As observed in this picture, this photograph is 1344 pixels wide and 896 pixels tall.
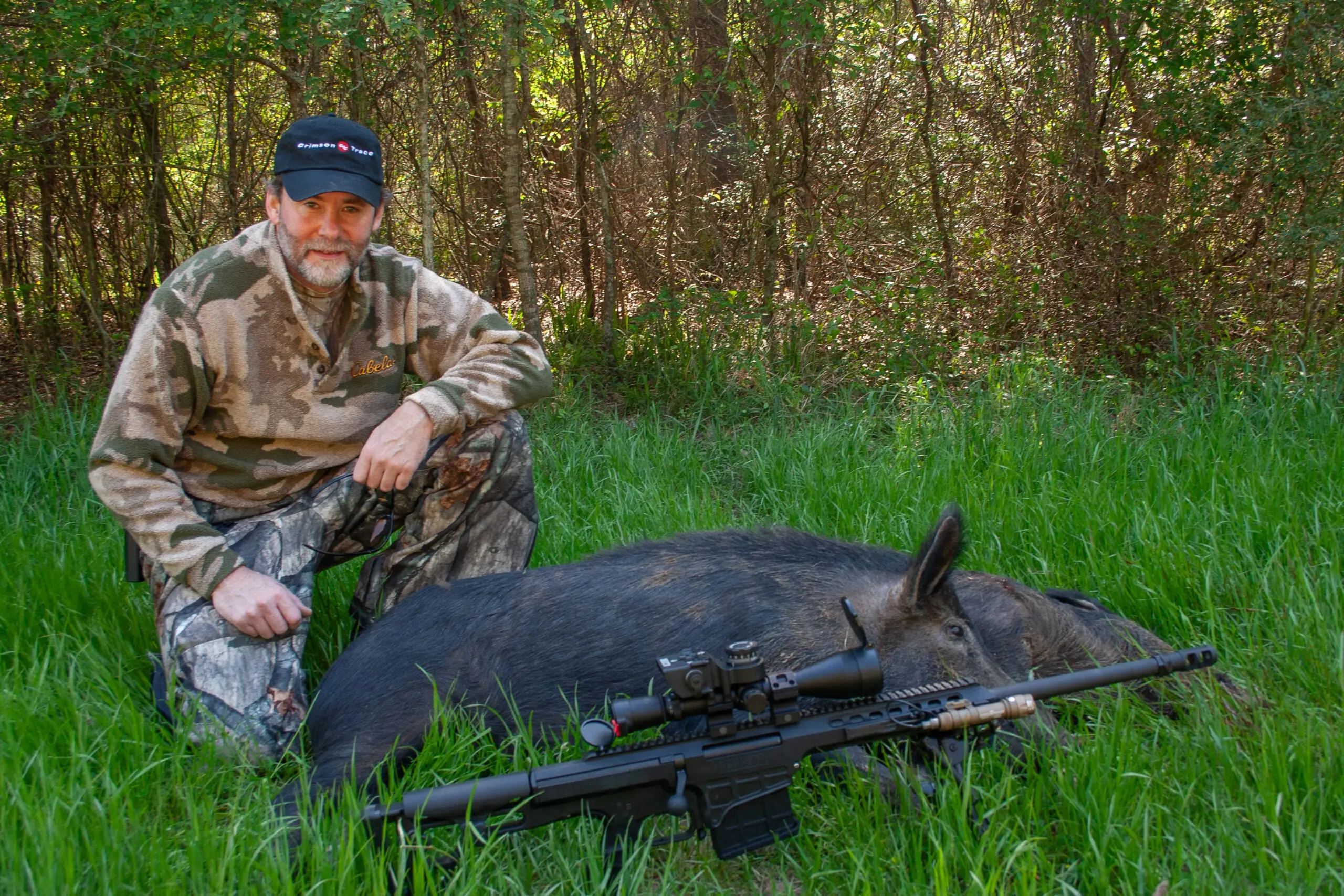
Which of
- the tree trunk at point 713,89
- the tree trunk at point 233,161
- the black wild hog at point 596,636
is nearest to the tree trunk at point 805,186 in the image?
the tree trunk at point 713,89

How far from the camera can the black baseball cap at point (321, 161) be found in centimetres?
325

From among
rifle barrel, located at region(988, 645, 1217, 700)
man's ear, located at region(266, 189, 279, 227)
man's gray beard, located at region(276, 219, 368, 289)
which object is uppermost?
man's ear, located at region(266, 189, 279, 227)

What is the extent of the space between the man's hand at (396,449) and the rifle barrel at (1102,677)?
1.90m

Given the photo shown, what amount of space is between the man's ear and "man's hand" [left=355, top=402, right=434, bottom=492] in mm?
739

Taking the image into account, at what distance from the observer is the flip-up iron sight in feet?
7.27

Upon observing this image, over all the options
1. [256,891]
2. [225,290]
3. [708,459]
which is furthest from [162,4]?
[256,891]

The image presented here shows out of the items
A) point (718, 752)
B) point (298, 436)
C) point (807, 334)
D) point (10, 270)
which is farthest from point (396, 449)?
point (10, 270)

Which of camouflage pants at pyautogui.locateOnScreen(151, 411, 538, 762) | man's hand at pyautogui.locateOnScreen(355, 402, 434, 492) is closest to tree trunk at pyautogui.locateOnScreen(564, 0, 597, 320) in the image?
camouflage pants at pyautogui.locateOnScreen(151, 411, 538, 762)

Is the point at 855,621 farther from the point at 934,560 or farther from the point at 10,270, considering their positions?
the point at 10,270

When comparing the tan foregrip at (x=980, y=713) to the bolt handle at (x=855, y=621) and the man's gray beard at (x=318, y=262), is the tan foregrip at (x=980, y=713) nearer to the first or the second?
the bolt handle at (x=855, y=621)

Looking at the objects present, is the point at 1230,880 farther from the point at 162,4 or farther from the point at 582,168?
the point at 582,168

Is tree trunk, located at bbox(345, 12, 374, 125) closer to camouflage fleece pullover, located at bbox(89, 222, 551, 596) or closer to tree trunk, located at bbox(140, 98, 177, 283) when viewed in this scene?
tree trunk, located at bbox(140, 98, 177, 283)

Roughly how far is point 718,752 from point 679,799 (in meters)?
0.13

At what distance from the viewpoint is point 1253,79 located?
5949 mm
